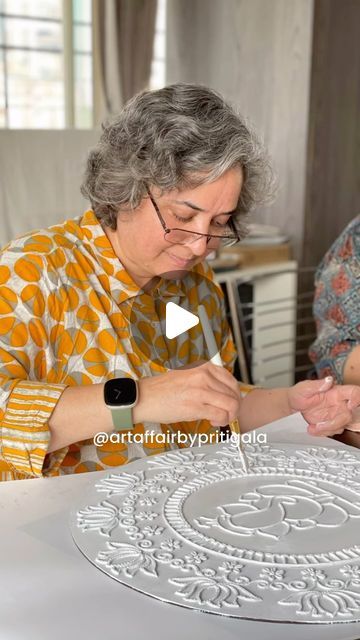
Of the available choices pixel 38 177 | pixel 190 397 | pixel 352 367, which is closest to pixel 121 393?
pixel 190 397

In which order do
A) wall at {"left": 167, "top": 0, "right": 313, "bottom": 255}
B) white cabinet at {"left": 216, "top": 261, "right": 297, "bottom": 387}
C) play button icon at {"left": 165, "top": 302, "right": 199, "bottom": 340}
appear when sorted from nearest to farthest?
play button icon at {"left": 165, "top": 302, "right": 199, "bottom": 340} < white cabinet at {"left": 216, "top": 261, "right": 297, "bottom": 387} < wall at {"left": 167, "top": 0, "right": 313, "bottom": 255}

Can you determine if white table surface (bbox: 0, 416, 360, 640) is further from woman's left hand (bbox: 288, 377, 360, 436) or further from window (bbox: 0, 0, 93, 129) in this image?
window (bbox: 0, 0, 93, 129)

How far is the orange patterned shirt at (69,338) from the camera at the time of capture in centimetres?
146

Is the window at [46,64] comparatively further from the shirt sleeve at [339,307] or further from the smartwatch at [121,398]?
the smartwatch at [121,398]

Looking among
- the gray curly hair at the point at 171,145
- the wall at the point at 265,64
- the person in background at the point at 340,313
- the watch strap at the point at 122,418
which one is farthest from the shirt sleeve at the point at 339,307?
the wall at the point at 265,64

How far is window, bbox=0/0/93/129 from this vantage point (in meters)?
3.64

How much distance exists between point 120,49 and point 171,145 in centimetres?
260

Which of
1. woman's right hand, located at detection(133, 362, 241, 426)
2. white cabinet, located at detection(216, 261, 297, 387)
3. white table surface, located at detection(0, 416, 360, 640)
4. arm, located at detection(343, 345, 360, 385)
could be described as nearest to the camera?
white table surface, located at detection(0, 416, 360, 640)

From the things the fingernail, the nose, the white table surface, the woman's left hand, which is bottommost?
the white table surface

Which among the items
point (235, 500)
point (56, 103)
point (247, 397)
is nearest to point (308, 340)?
point (56, 103)

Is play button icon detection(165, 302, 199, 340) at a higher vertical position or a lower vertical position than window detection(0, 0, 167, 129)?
lower

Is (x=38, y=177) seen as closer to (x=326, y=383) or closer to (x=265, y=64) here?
(x=265, y=64)

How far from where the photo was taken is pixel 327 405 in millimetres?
1700

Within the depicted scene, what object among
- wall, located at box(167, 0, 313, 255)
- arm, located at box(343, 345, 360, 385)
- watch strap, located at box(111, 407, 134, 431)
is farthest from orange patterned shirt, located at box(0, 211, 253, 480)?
wall, located at box(167, 0, 313, 255)
